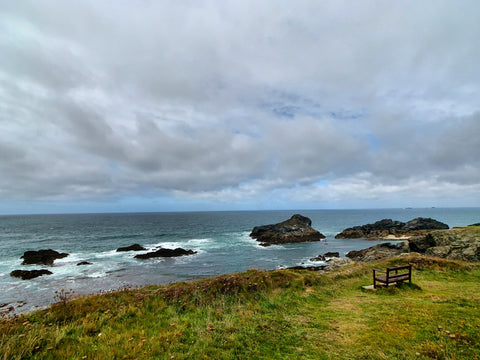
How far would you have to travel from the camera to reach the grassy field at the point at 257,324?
6.80 meters

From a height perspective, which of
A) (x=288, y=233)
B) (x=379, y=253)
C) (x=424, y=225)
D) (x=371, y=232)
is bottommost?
(x=371, y=232)

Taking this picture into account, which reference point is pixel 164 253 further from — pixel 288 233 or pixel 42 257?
pixel 288 233

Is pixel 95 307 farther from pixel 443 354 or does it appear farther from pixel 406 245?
pixel 406 245

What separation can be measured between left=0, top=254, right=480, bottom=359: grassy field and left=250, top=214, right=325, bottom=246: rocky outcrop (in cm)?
4758

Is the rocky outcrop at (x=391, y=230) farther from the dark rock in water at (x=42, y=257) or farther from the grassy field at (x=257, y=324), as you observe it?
the dark rock in water at (x=42, y=257)

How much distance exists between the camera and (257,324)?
8945mm

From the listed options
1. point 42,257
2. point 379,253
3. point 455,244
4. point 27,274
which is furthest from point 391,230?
point 42,257

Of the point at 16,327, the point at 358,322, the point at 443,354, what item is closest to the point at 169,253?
the point at 16,327

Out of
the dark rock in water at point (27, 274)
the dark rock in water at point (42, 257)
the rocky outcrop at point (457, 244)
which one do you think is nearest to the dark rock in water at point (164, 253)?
the dark rock in water at point (27, 274)

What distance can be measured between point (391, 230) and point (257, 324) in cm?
8695

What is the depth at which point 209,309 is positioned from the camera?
34.9 feet

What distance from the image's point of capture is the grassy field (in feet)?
22.3

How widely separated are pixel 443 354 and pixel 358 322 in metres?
3.09

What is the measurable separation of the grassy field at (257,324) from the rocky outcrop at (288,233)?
47583 mm
